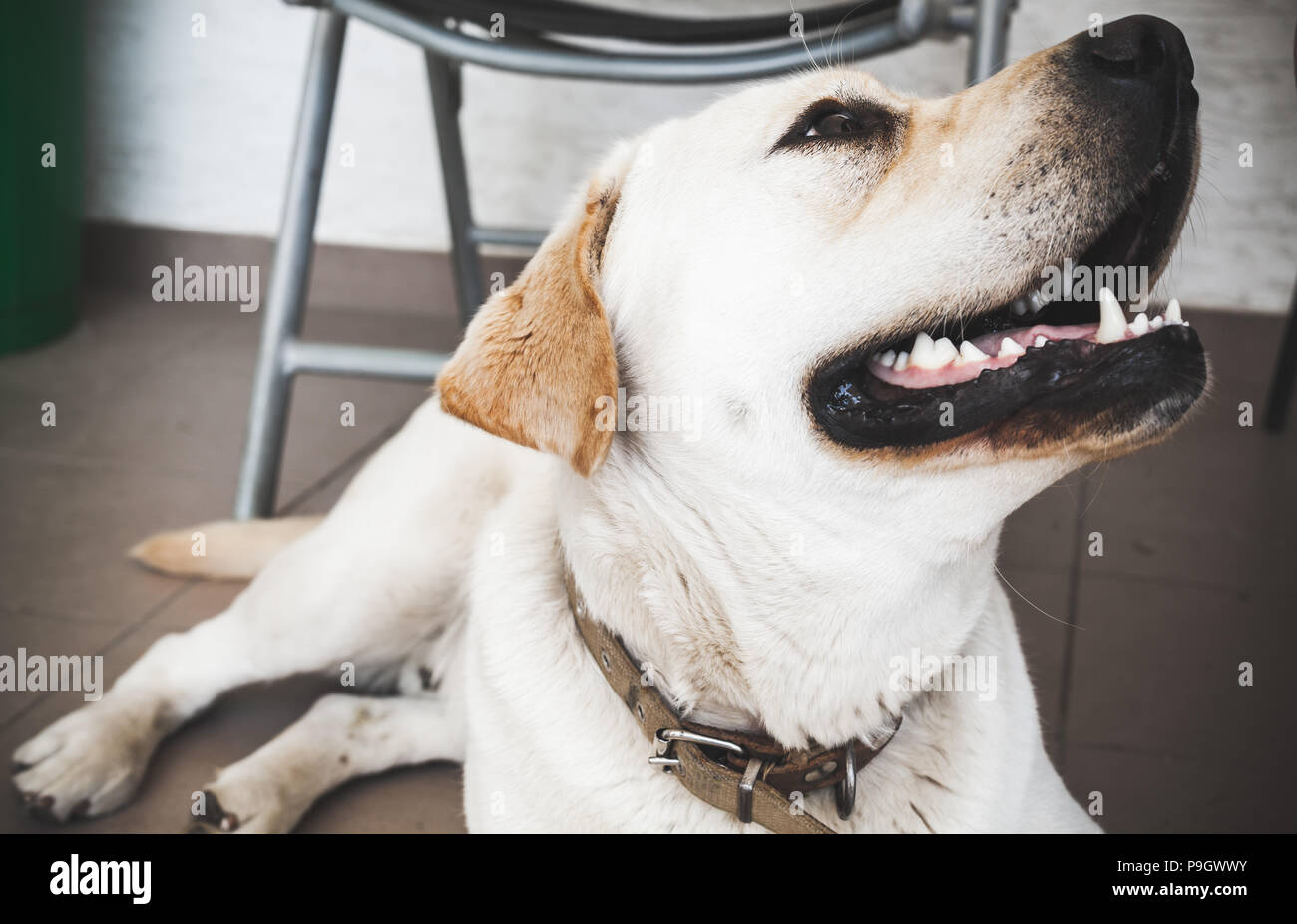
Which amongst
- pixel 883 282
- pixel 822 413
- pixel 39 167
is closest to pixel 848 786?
pixel 822 413

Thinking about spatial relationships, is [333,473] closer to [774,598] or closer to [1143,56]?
[774,598]

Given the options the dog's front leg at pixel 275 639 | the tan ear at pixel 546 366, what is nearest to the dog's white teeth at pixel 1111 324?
the tan ear at pixel 546 366

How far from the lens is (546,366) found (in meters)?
1.17

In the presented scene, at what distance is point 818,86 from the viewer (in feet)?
4.22

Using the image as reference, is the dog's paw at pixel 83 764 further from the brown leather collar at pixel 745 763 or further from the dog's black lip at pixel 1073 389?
the dog's black lip at pixel 1073 389

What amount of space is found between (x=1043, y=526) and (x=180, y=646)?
1.91m

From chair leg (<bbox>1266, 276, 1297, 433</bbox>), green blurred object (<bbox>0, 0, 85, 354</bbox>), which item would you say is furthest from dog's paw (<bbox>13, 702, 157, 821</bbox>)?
chair leg (<bbox>1266, 276, 1297, 433</bbox>)

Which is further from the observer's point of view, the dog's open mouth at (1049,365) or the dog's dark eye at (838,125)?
the dog's dark eye at (838,125)

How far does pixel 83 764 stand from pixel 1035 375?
144 cm

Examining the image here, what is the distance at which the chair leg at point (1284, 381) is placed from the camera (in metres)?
2.93

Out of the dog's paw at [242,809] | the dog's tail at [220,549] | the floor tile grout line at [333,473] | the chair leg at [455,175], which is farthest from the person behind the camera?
the chair leg at [455,175]

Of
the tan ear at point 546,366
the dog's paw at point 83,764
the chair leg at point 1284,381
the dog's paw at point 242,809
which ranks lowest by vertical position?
the dog's paw at point 242,809

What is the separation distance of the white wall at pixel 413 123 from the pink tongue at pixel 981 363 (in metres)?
2.37
